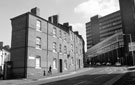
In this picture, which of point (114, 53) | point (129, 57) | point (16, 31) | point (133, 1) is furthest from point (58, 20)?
point (114, 53)

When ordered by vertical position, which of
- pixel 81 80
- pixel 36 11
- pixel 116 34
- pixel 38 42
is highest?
pixel 116 34

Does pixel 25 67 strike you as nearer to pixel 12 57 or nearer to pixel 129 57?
pixel 12 57

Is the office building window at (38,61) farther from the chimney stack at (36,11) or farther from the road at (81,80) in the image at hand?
the chimney stack at (36,11)

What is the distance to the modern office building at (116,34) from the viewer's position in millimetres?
81312

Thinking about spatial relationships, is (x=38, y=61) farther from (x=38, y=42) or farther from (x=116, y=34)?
(x=116, y=34)

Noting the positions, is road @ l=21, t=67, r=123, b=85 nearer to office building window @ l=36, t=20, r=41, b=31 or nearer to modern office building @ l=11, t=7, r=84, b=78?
modern office building @ l=11, t=7, r=84, b=78

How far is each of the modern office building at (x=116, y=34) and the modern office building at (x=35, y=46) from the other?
2367 cm

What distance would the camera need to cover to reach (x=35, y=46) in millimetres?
28953

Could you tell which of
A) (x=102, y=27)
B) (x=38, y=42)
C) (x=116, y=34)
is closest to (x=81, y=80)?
(x=38, y=42)

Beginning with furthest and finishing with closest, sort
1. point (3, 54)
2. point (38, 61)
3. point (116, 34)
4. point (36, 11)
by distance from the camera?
1. point (116, 34)
2. point (3, 54)
3. point (36, 11)
4. point (38, 61)

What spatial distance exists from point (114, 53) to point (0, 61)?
68.5 metres

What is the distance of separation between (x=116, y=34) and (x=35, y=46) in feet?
242

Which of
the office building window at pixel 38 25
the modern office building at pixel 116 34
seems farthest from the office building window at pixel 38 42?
the modern office building at pixel 116 34

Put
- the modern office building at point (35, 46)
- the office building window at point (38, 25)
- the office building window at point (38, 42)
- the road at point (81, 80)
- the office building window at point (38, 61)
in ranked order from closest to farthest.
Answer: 1. the road at point (81, 80)
2. the modern office building at point (35, 46)
3. the office building window at point (38, 61)
4. the office building window at point (38, 42)
5. the office building window at point (38, 25)
